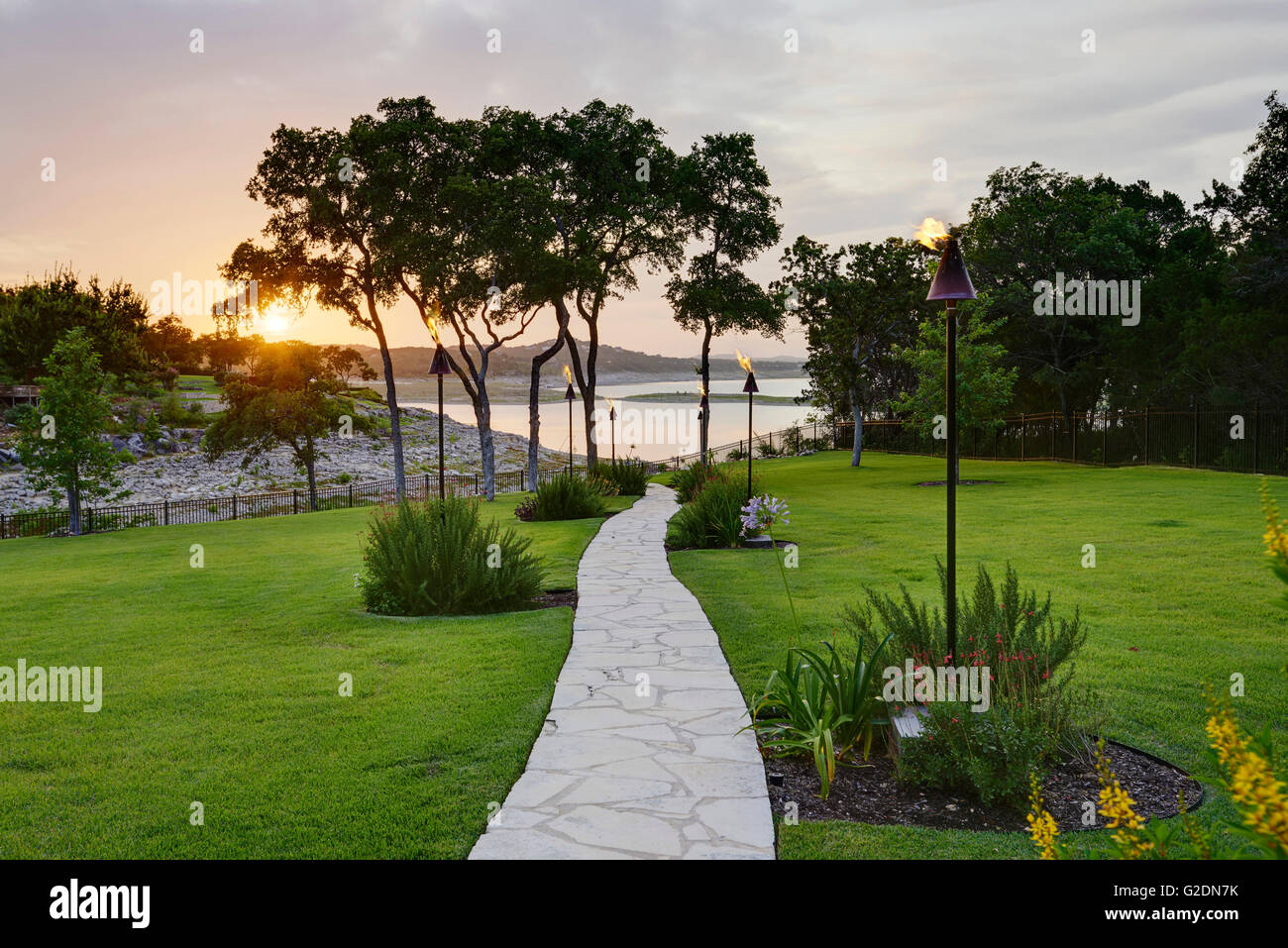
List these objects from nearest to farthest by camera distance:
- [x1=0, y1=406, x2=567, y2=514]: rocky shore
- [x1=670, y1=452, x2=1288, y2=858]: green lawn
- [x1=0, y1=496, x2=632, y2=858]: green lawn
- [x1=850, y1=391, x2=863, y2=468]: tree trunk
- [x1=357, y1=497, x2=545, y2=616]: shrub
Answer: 1. [x1=0, y1=496, x2=632, y2=858]: green lawn
2. [x1=670, y1=452, x2=1288, y2=858]: green lawn
3. [x1=357, y1=497, x2=545, y2=616]: shrub
4. [x1=850, y1=391, x2=863, y2=468]: tree trunk
5. [x1=0, y1=406, x2=567, y2=514]: rocky shore

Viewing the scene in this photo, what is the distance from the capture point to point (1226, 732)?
1.93 m

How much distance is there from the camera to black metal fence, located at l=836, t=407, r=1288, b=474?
854 inches

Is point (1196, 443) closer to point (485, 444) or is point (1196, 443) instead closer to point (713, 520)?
point (713, 520)

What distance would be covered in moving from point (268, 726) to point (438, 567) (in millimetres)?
3648

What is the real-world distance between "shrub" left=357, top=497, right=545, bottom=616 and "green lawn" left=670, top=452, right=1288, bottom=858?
2427mm

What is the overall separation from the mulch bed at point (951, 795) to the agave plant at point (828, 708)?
6.7 inches

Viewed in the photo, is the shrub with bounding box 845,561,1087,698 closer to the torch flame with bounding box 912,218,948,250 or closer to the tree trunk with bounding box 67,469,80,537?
the torch flame with bounding box 912,218,948,250

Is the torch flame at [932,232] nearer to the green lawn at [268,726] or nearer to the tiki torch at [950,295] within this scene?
the tiki torch at [950,295]

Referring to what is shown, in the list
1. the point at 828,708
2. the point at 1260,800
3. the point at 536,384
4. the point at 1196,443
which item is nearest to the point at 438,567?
the point at 828,708

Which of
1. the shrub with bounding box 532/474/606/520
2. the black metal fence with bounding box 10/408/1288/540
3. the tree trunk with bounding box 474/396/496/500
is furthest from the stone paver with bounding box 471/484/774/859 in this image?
the tree trunk with bounding box 474/396/496/500

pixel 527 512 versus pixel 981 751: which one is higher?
pixel 981 751

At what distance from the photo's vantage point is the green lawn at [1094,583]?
4906 mm

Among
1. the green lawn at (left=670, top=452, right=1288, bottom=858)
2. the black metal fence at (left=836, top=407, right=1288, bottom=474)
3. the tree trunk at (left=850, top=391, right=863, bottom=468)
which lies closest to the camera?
the green lawn at (left=670, top=452, right=1288, bottom=858)

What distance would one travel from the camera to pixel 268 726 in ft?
18.0
